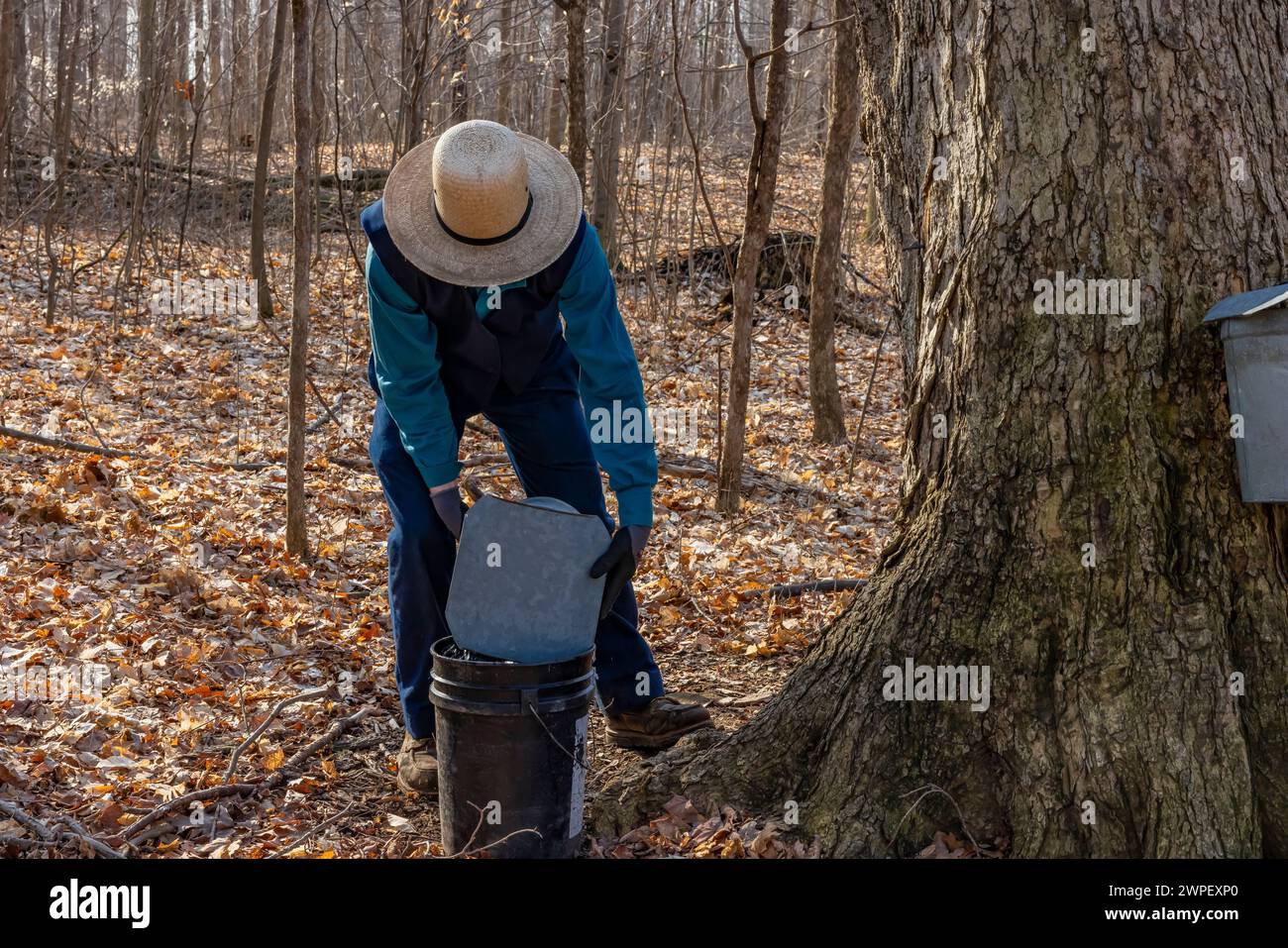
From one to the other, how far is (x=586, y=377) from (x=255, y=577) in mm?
2634

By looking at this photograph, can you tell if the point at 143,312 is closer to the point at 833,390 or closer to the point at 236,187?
the point at 236,187

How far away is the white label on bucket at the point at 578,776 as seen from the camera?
3.04m

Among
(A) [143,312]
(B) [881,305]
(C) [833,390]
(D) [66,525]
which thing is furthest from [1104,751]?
(B) [881,305]

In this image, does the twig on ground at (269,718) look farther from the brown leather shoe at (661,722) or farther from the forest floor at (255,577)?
the brown leather shoe at (661,722)

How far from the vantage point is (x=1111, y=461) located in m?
2.74

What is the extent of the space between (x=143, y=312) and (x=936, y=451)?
9297 millimetres

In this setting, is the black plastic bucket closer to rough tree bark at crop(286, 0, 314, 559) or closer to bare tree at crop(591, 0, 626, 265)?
rough tree bark at crop(286, 0, 314, 559)

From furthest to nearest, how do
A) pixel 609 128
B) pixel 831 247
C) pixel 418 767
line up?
pixel 609 128, pixel 831 247, pixel 418 767

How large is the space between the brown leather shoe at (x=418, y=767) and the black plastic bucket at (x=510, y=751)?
0.42 m

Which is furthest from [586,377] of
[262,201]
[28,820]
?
[262,201]

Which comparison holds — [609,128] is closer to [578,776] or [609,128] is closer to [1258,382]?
[578,776]

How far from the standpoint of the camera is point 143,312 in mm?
10352

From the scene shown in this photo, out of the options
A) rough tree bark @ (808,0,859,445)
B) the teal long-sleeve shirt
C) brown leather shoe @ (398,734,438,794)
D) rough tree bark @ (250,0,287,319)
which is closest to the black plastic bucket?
brown leather shoe @ (398,734,438,794)

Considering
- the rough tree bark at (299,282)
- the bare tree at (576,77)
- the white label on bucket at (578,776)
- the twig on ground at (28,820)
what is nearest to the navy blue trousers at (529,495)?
the white label on bucket at (578,776)
